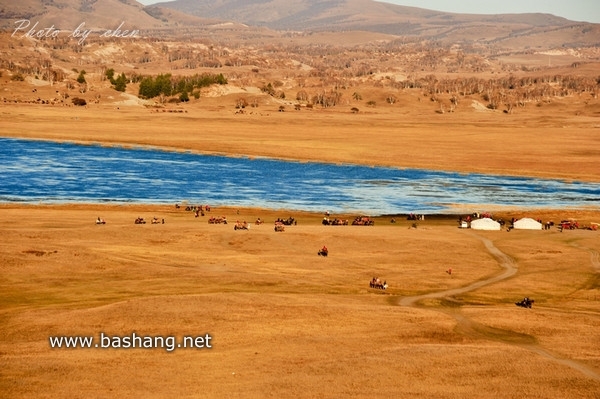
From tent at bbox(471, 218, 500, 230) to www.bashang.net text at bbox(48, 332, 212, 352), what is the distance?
40763 mm

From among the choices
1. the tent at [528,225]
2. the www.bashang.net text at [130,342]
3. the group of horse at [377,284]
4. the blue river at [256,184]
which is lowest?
the blue river at [256,184]

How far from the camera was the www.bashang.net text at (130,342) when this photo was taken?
43.0 metres

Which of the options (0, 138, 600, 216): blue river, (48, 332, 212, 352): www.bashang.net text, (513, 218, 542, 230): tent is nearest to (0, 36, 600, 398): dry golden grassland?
(48, 332, 212, 352): www.bashang.net text

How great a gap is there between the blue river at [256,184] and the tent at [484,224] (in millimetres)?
11306

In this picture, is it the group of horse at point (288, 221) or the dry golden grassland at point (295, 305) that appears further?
the group of horse at point (288, 221)

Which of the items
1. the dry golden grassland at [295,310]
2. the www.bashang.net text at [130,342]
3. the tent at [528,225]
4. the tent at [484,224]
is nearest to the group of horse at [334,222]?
the dry golden grassland at [295,310]

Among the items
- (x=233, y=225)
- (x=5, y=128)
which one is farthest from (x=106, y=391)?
(x=5, y=128)

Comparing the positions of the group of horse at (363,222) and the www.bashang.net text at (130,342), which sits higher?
the www.bashang.net text at (130,342)

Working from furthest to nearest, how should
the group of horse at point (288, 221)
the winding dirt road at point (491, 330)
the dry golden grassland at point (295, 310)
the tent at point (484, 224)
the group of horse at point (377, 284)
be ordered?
1. the tent at point (484, 224)
2. the group of horse at point (288, 221)
3. the group of horse at point (377, 284)
4. the winding dirt road at point (491, 330)
5. the dry golden grassland at point (295, 310)

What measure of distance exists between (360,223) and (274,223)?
7.15 metres

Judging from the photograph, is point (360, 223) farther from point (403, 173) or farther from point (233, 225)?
point (403, 173)

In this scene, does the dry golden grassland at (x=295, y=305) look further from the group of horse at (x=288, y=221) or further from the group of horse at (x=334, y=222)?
the group of horse at (x=334, y=222)

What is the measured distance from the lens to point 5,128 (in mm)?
155125

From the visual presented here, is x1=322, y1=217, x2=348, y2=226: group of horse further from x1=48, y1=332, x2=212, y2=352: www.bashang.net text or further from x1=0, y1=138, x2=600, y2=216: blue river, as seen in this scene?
x1=48, y1=332, x2=212, y2=352: www.bashang.net text
